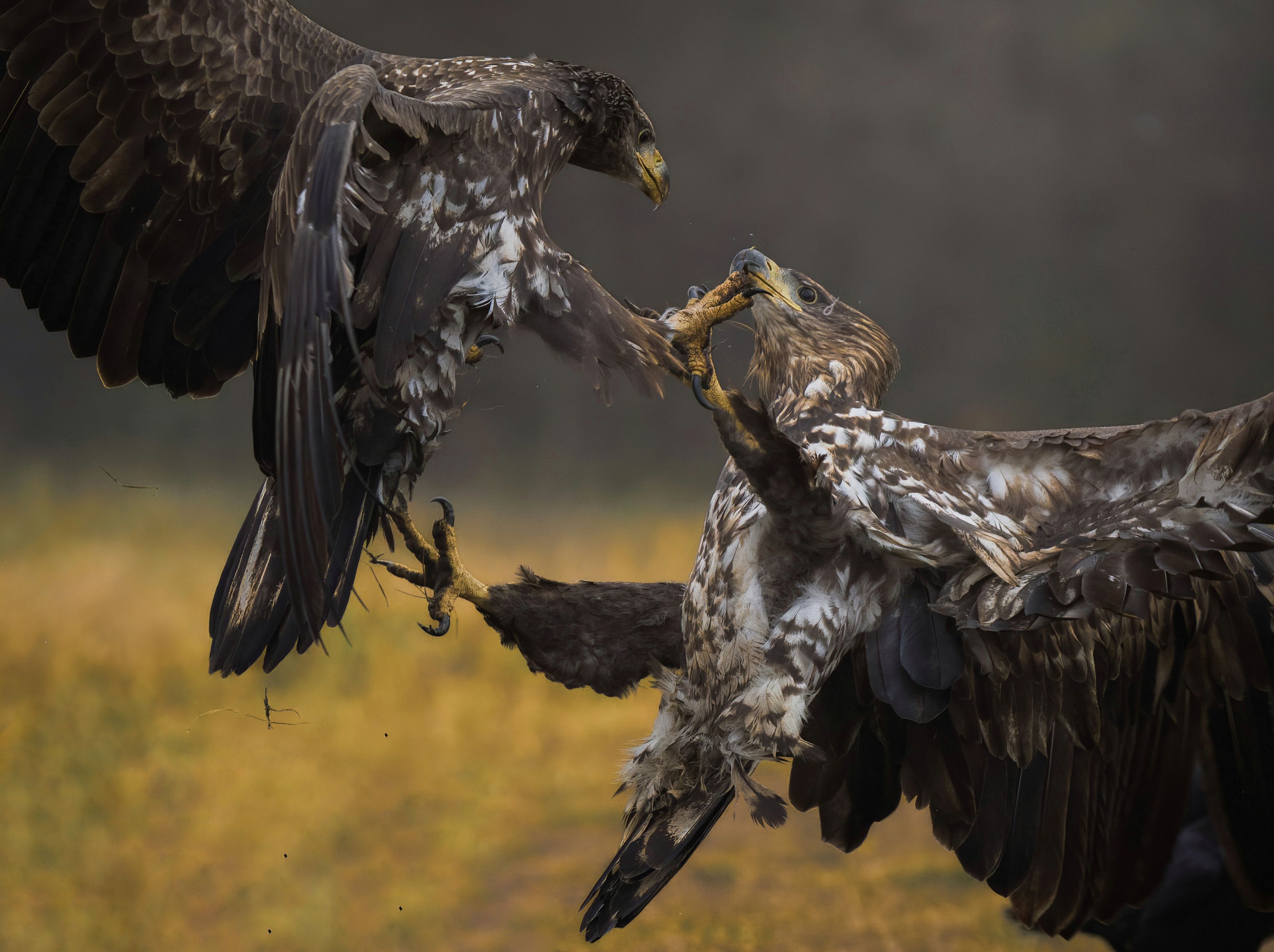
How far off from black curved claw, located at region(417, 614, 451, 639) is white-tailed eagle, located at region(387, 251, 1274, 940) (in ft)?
1.53

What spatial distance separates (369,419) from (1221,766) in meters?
1.61

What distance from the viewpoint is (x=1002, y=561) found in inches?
57.1

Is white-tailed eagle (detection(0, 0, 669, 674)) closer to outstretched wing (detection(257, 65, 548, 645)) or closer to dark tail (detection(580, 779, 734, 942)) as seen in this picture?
outstretched wing (detection(257, 65, 548, 645))

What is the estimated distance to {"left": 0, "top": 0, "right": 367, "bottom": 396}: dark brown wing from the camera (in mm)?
1640

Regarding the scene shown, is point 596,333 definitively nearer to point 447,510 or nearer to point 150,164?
point 447,510

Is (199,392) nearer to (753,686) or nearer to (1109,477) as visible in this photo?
(753,686)

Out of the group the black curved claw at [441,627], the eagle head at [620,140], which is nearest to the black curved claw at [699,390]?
the eagle head at [620,140]

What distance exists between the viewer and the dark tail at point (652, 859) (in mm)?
1675

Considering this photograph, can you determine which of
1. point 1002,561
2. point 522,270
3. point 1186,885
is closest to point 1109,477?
point 1002,561

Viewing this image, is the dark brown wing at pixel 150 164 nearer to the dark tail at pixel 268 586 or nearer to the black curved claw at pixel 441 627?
the dark tail at pixel 268 586

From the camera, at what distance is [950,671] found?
1.55 metres

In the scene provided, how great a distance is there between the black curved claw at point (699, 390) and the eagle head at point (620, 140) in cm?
63

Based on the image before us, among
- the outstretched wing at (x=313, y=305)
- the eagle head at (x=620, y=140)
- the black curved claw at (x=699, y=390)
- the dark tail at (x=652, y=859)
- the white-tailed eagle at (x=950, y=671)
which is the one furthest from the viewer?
the eagle head at (x=620, y=140)

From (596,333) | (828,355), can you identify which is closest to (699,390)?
(596,333)
